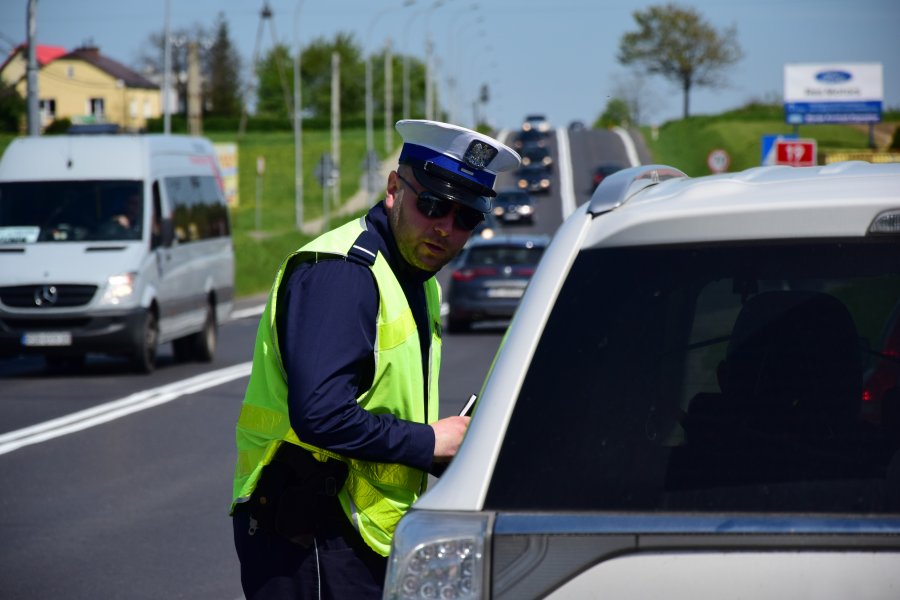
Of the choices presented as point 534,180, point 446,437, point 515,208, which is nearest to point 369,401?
point 446,437

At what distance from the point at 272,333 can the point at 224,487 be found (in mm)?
6985

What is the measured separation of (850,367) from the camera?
8.71 ft

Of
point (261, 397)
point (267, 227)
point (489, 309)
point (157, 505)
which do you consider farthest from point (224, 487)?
point (267, 227)

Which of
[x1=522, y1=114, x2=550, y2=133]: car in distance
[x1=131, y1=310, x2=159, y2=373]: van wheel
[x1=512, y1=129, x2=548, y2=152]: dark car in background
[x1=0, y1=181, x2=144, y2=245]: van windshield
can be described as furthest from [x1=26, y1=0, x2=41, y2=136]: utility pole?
[x1=522, y1=114, x2=550, y2=133]: car in distance

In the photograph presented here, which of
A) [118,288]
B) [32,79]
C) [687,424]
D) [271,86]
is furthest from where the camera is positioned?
[271,86]

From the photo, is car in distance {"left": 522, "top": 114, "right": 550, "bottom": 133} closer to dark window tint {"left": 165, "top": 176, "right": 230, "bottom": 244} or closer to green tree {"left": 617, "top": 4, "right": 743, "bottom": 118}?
green tree {"left": 617, "top": 4, "right": 743, "bottom": 118}

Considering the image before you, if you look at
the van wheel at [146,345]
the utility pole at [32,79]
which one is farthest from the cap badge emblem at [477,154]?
the utility pole at [32,79]

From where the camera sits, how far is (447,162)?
350 centimetres

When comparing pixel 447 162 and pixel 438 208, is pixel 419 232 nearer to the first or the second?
pixel 438 208

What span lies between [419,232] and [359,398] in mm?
408

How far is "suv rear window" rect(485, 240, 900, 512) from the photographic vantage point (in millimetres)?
2461

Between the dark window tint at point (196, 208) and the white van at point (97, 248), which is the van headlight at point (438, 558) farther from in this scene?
the dark window tint at point (196, 208)

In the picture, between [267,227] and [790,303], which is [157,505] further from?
[267,227]

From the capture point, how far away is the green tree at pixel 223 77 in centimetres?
14812
